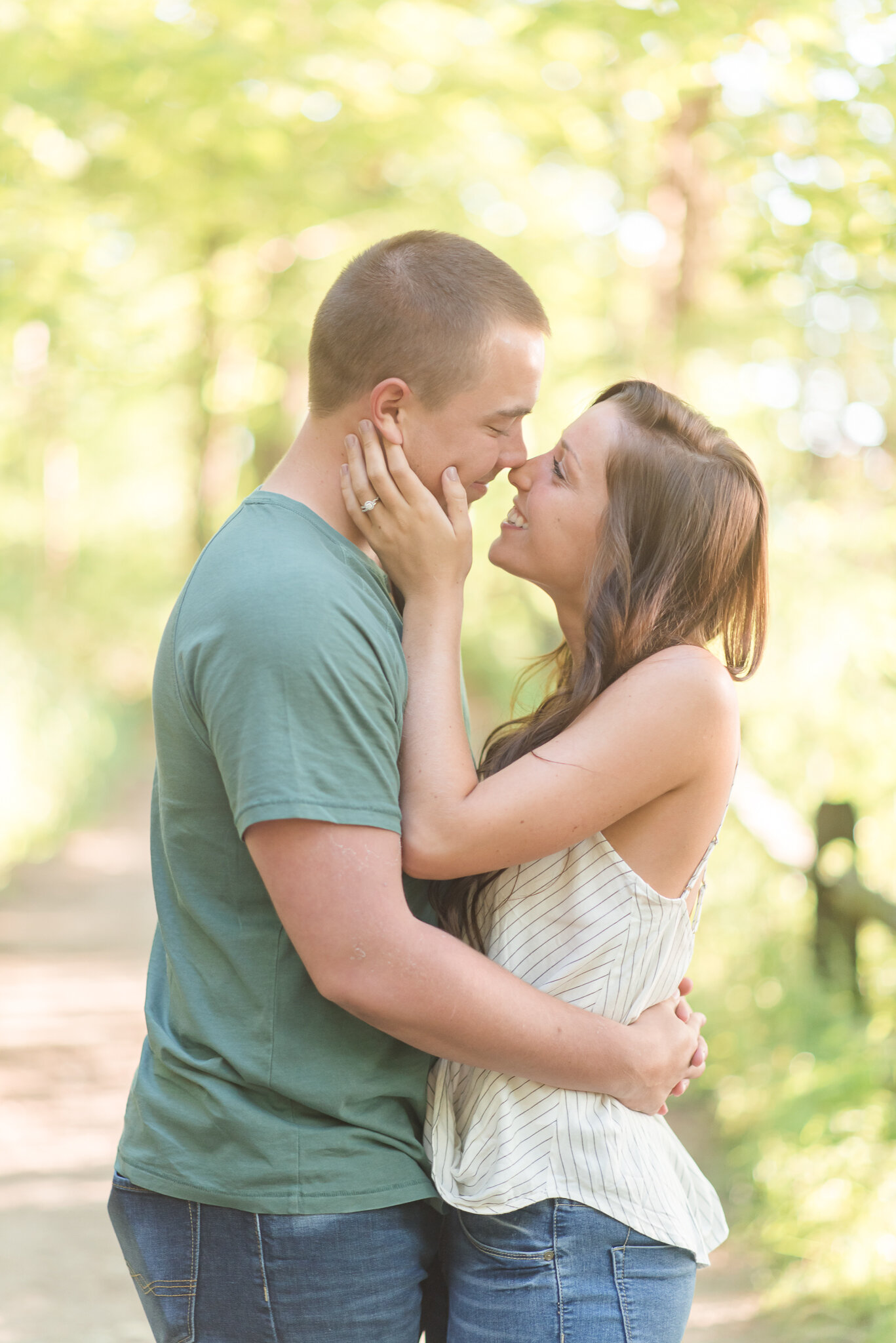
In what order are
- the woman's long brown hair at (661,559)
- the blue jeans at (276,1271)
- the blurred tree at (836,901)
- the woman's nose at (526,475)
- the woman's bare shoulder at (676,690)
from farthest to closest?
the blurred tree at (836,901), the woman's nose at (526,475), the woman's long brown hair at (661,559), the woman's bare shoulder at (676,690), the blue jeans at (276,1271)

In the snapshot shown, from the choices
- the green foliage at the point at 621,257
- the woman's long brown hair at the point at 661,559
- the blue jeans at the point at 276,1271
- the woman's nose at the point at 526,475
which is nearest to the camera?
the blue jeans at the point at 276,1271

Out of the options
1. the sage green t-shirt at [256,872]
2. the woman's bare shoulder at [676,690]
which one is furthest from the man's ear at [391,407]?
the woman's bare shoulder at [676,690]

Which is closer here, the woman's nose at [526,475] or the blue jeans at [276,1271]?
the blue jeans at [276,1271]

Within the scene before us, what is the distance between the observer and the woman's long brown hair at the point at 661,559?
188cm

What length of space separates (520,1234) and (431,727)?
27.7 inches

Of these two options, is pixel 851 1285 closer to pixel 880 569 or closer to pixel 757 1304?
pixel 757 1304

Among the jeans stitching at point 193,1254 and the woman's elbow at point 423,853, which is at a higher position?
the woman's elbow at point 423,853

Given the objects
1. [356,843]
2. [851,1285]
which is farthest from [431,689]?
[851,1285]

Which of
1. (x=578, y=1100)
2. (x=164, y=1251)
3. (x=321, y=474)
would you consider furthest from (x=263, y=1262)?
(x=321, y=474)

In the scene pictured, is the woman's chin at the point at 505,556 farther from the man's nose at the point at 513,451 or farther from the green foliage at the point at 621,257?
the green foliage at the point at 621,257

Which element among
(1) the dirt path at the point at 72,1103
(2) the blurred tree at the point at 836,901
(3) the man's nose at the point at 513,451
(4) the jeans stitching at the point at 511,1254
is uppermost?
(3) the man's nose at the point at 513,451

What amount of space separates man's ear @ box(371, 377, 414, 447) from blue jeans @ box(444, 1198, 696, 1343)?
1.10m

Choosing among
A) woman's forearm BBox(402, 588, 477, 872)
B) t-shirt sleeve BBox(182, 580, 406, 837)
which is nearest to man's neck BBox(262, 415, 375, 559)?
woman's forearm BBox(402, 588, 477, 872)

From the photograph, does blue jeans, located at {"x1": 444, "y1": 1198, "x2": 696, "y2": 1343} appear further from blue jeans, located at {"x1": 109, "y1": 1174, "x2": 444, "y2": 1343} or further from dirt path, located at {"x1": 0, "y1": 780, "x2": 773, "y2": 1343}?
dirt path, located at {"x1": 0, "y1": 780, "x2": 773, "y2": 1343}
